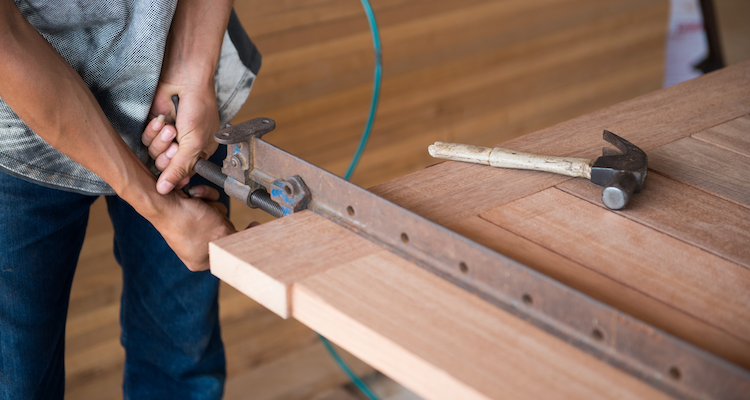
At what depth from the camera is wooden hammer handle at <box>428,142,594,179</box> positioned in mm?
776

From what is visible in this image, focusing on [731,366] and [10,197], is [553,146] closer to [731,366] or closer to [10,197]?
[731,366]

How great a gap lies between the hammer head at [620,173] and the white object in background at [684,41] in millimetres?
2177

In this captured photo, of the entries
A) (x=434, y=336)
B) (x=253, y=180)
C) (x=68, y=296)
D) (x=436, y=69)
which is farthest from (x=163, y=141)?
(x=436, y=69)

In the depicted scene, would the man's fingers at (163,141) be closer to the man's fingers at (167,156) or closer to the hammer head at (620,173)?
the man's fingers at (167,156)

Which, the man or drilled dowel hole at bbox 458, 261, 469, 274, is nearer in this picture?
drilled dowel hole at bbox 458, 261, 469, 274

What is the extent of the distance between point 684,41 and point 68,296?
2540 millimetres

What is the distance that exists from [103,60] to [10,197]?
0.75 ft

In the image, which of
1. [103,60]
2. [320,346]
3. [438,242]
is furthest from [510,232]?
[320,346]

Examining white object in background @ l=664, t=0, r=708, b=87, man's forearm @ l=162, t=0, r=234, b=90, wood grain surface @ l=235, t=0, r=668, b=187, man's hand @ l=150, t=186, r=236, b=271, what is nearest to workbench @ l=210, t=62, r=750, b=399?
man's hand @ l=150, t=186, r=236, b=271

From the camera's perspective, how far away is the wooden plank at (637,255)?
60 centimetres

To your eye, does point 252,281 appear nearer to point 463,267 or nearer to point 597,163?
point 463,267

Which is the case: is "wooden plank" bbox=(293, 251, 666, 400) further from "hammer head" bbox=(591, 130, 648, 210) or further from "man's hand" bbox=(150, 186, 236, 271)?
"man's hand" bbox=(150, 186, 236, 271)

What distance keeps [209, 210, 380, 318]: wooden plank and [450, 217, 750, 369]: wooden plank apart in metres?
0.12

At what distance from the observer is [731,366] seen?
19.5 inches
